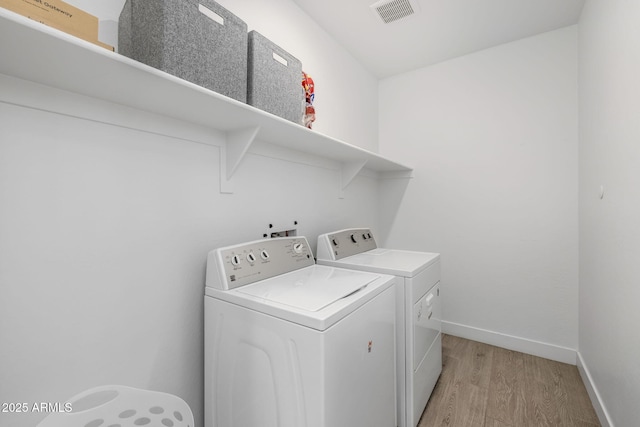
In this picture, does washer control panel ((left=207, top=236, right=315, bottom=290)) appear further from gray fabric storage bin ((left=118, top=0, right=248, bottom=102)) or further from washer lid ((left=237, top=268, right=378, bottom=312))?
gray fabric storage bin ((left=118, top=0, right=248, bottom=102))

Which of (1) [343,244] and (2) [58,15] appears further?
(1) [343,244]

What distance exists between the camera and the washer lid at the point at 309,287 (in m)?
0.98

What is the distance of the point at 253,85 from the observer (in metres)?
1.14

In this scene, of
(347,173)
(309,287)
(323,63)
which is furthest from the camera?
(347,173)

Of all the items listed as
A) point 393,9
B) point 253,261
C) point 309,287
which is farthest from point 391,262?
point 393,9

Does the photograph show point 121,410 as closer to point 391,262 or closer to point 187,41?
point 187,41

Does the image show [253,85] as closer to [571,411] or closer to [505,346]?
[571,411]

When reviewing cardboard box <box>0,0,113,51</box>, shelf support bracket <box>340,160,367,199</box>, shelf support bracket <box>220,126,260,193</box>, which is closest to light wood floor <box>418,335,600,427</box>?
shelf support bracket <box>340,160,367,199</box>

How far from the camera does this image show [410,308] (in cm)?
137

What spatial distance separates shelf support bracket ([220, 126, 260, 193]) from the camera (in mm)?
1270

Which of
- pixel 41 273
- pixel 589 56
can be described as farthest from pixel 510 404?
pixel 41 273

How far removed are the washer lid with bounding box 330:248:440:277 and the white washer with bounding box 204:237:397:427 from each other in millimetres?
123

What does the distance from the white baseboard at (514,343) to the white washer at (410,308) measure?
2.46 ft

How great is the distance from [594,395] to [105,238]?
8.56ft
